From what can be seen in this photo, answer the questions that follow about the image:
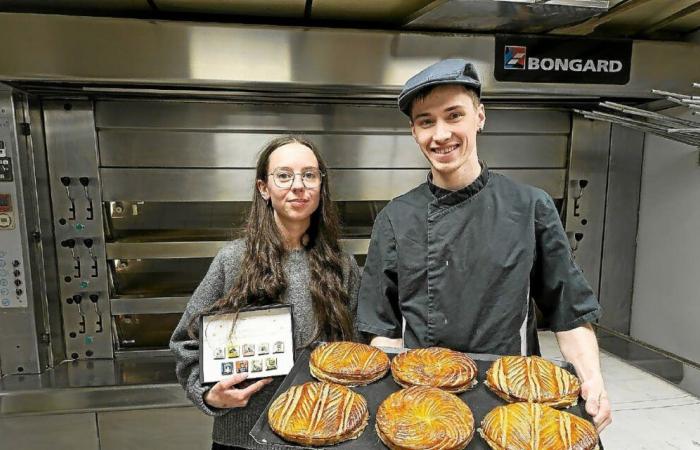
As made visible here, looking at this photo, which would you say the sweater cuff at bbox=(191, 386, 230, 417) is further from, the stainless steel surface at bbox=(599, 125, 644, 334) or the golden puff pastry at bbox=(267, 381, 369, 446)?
the stainless steel surface at bbox=(599, 125, 644, 334)

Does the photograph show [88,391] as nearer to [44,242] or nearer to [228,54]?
[44,242]

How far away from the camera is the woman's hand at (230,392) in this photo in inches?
49.6

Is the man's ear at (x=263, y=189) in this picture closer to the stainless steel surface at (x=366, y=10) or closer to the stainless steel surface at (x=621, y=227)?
the stainless steel surface at (x=366, y=10)

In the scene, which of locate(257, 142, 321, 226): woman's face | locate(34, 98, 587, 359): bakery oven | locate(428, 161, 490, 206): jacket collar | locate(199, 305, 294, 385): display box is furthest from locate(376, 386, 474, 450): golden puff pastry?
locate(34, 98, 587, 359): bakery oven

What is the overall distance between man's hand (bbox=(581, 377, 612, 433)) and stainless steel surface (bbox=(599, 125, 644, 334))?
5.64ft

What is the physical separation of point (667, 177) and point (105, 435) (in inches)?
127

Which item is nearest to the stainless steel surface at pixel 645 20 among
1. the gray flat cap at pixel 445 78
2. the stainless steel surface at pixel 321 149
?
the stainless steel surface at pixel 321 149

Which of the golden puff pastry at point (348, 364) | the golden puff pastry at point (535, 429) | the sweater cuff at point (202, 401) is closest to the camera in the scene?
the golden puff pastry at point (535, 429)

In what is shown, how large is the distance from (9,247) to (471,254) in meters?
2.11

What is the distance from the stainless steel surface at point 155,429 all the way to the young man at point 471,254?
1.27 metres

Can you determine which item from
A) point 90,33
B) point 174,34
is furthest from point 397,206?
point 90,33

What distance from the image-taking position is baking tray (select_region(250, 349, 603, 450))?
994mm

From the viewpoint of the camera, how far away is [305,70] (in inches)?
75.9

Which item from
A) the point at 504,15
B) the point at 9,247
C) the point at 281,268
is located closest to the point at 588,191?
the point at 504,15
